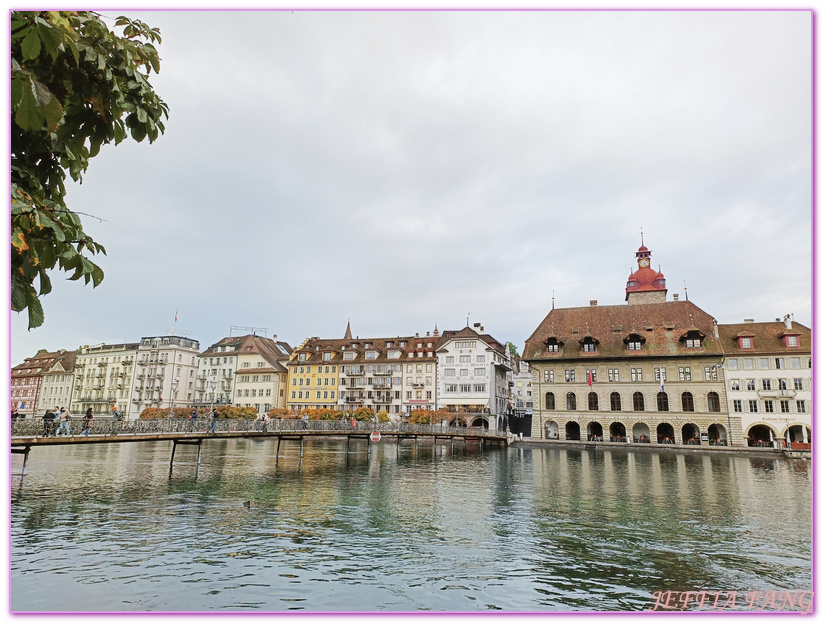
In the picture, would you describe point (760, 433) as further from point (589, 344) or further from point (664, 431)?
point (589, 344)

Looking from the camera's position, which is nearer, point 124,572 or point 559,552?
point 124,572

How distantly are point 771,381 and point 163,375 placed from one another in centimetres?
10336

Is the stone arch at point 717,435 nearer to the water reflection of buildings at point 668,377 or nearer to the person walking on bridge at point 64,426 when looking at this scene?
the water reflection of buildings at point 668,377

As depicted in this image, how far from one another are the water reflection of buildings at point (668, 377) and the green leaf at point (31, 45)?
6901 cm

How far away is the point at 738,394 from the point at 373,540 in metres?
59.3

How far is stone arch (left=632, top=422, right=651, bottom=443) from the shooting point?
212ft

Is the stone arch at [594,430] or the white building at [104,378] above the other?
the white building at [104,378]

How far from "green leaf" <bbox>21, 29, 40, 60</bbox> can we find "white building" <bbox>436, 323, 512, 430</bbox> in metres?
80.6

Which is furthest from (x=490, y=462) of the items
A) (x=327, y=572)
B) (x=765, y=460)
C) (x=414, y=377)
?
(x=414, y=377)

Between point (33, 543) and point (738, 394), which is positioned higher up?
point (738, 394)

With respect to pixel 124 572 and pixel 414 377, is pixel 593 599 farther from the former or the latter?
pixel 414 377

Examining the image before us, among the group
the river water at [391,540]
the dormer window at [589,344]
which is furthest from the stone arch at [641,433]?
the river water at [391,540]

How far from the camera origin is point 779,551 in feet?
55.8

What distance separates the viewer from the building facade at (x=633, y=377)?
64.2 m
